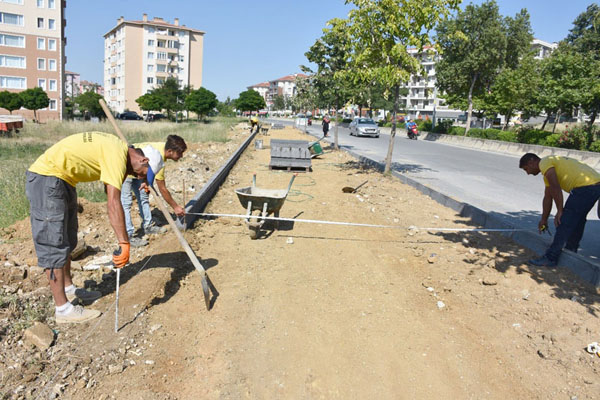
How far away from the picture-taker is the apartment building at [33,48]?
173ft

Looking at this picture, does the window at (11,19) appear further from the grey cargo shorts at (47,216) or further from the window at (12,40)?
the grey cargo shorts at (47,216)

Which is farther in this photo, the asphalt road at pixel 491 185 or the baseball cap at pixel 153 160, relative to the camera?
the asphalt road at pixel 491 185

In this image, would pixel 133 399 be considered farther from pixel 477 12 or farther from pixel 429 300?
pixel 477 12

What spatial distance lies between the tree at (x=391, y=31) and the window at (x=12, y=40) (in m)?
55.8

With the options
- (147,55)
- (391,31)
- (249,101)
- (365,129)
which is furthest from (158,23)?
(391,31)

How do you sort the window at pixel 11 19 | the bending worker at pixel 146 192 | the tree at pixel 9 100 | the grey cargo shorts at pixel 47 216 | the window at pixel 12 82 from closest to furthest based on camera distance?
the grey cargo shorts at pixel 47 216 < the bending worker at pixel 146 192 < the tree at pixel 9 100 < the window at pixel 11 19 < the window at pixel 12 82

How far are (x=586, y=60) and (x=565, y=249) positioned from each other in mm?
20796

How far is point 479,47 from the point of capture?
30172 mm

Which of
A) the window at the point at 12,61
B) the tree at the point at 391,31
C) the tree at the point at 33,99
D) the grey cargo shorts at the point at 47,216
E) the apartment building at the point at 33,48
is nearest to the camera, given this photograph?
the grey cargo shorts at the point at 47,216

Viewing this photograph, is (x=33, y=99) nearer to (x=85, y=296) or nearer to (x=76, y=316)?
(x=85, y=296)

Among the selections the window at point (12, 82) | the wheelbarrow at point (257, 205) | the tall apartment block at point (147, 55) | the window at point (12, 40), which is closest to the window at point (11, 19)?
the window at point (12, 40)

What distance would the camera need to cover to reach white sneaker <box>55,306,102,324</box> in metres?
3.92

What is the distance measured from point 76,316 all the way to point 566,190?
5.37 meters

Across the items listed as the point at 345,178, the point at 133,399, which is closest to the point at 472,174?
the point at 345,178
